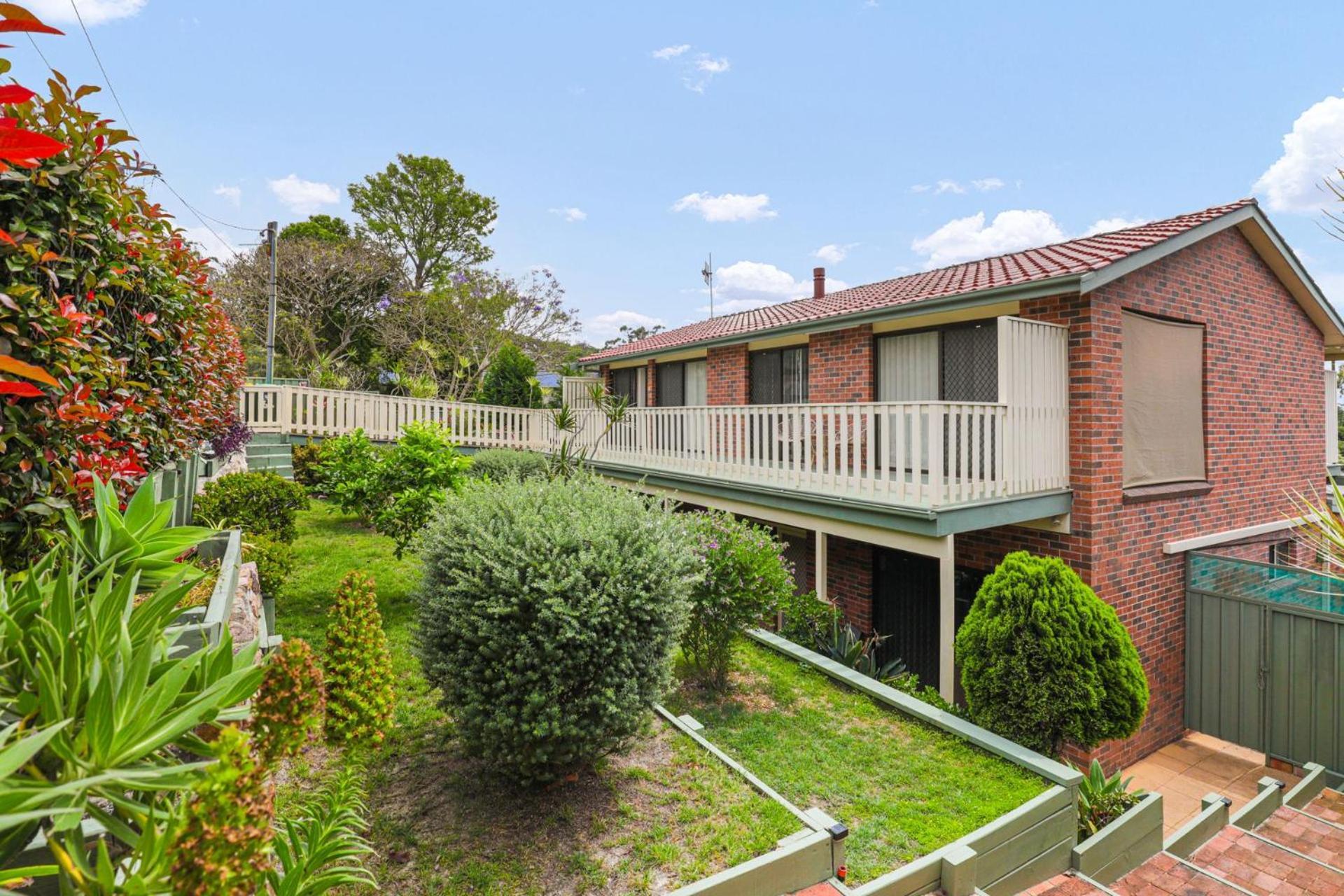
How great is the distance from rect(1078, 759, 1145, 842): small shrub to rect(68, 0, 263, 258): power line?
7.38 meters

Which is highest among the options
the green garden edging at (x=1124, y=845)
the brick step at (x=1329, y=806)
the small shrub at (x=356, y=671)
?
the small shrub at (x=356, y=671)

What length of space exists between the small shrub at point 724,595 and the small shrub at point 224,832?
4.48 m

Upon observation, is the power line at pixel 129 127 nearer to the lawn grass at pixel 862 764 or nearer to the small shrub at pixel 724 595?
the small shrub at pixel 724 595

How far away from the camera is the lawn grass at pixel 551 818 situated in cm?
342

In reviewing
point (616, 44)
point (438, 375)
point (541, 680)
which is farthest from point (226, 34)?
point (438, 375)

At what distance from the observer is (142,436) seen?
165 inches

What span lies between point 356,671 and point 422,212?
30.9 metres

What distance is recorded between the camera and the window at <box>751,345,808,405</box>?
1163 centimetres

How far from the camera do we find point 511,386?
1772 cm

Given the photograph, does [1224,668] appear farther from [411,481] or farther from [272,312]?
[272,312]

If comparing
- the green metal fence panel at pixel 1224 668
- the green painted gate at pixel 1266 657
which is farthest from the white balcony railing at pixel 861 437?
Result: the green metal fence panel at pixel 1224 668

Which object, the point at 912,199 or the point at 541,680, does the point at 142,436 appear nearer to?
the point at 541,680

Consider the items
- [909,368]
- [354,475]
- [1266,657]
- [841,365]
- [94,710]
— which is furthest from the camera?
[841,365]

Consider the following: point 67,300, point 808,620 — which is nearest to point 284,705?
point 67,300
